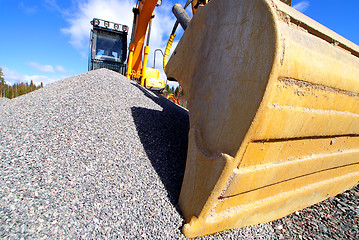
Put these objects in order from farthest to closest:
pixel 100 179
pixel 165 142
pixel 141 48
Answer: pixel 141 48, pixel 165 142, pixel 100 179

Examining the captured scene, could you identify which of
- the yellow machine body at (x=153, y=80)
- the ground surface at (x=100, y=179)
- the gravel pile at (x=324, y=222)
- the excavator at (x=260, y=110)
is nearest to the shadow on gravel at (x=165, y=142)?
the ground surface at (x=100, y=179)

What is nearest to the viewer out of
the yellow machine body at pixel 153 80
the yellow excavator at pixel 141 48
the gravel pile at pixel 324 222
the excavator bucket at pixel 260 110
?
the excavator bucket at pixel 260 110

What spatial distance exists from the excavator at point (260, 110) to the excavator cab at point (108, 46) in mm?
5636

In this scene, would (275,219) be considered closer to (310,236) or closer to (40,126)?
(310,236)

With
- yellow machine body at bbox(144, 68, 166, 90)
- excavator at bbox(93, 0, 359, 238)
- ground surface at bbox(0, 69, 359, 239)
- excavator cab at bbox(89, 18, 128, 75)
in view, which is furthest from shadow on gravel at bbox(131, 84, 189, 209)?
excavator cab at bbox(89, 18, 128, 75)

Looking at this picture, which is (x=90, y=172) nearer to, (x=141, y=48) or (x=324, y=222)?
(x=324, y=222)

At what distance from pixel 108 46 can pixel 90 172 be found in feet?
20.6

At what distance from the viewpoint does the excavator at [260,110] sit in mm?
1124

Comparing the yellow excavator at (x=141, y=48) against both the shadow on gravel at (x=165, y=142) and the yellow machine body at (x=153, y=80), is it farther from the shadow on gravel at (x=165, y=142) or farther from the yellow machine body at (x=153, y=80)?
the shadow on gravel at (x=165, y=142)

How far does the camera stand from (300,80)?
3.92ft

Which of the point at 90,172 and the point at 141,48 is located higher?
the point at 141,48

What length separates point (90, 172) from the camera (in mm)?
1594

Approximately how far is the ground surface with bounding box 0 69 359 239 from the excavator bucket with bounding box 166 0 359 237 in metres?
0.20

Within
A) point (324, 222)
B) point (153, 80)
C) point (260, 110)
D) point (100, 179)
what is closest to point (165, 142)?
point (100, 179)
